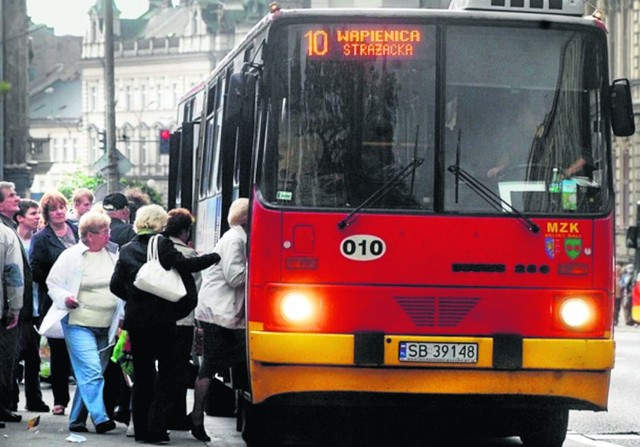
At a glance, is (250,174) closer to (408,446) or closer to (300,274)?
(300,274)

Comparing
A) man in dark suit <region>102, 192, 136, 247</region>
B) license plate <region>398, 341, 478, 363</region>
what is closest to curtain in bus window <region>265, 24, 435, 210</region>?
license plate <region>398, 341, 478, 363</region>

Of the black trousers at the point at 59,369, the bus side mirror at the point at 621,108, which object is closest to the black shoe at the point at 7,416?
the black trousers at the point at 59,369

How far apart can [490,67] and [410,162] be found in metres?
0.84

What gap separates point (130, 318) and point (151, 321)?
15cm

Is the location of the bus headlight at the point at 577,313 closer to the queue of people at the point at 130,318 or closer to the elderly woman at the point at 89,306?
the queue of people at the point at 130,318

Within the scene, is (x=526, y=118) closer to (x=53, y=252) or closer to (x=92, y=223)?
(x=92, y=223)

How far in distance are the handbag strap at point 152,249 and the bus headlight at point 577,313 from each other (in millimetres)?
3058

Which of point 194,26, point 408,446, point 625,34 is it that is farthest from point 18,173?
point 194,26

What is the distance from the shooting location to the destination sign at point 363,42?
13.0 metres

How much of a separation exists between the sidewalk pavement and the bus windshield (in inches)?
103

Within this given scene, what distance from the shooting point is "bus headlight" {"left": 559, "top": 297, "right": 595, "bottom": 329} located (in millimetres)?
12953

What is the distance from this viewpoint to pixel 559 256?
1300 cm

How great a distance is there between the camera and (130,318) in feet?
46.6

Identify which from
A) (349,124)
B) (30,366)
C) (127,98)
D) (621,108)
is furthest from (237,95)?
(127,98)
